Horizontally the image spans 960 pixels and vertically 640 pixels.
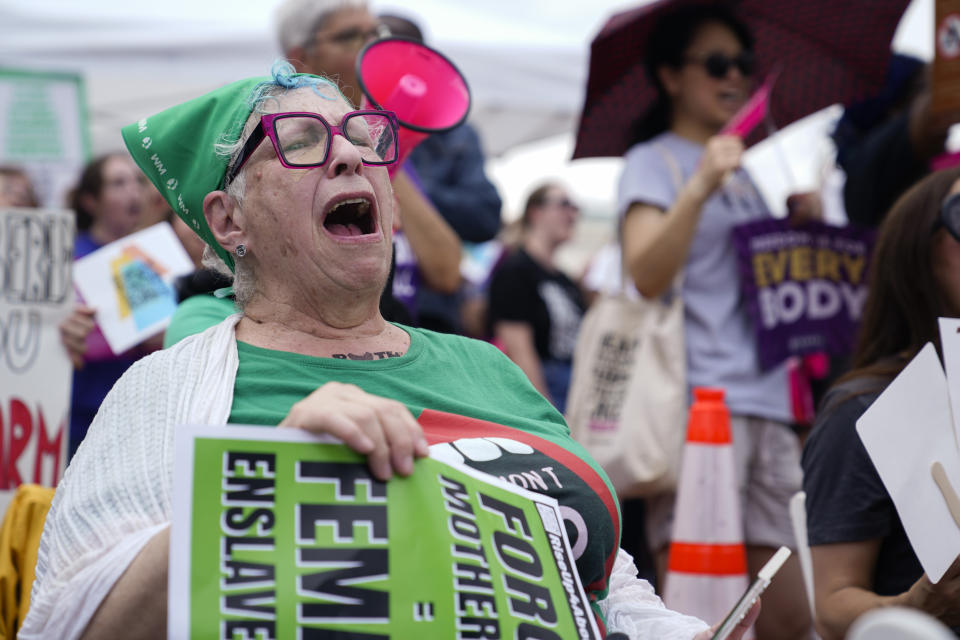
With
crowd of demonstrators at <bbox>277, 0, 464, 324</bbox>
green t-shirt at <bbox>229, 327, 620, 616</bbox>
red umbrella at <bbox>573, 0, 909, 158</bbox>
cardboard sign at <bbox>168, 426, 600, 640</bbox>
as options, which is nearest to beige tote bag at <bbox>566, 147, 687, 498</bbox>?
red umbrella at <bbox>573, 0, 909, 158</bbox>

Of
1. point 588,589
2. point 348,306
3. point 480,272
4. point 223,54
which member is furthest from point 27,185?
point 480,272

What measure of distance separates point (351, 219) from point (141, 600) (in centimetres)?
86

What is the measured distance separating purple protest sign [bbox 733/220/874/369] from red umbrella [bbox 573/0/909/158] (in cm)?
74

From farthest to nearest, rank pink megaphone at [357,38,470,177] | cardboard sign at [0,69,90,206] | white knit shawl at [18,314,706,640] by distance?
cardboard sign at [0,69,90,206] < pink megaphone at [357,38,470,177] < white knit shawl at [18,314,706,640]

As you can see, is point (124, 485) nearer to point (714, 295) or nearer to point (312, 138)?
point (312, 138)

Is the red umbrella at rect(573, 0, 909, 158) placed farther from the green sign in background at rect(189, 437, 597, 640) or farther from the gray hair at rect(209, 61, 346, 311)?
→ the green sign in background at rect(189, 437, 597, 640)

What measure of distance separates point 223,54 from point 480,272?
8144 mm

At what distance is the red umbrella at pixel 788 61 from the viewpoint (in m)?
4.17

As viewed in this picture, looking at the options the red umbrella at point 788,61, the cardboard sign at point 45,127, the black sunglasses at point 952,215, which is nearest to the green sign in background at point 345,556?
the black sunglasses at point 952,215

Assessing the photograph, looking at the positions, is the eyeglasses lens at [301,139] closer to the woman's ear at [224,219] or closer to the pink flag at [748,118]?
the woman's ear at [224,219]

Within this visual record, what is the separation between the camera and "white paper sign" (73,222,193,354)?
3.66 metres

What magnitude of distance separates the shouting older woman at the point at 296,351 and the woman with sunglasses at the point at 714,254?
57.3 inches

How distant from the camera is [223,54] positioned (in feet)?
23.0

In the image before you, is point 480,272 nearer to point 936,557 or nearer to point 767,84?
point 767,84
